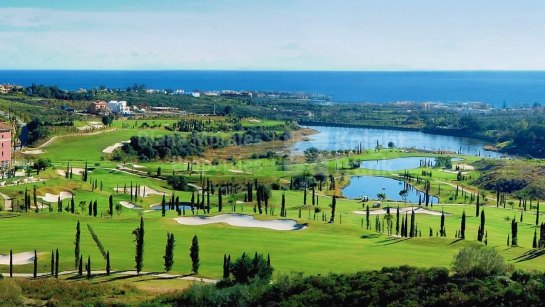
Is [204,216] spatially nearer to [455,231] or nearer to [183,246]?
[183,246]

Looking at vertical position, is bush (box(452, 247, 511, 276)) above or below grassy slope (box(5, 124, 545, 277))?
above

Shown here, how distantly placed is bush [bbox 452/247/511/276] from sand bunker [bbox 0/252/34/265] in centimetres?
3628

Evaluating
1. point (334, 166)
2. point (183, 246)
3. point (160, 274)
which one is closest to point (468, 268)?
point (160, 274)

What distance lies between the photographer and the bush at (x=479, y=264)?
4025cm

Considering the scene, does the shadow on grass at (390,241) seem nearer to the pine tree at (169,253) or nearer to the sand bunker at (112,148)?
the pine tree at (169,253)

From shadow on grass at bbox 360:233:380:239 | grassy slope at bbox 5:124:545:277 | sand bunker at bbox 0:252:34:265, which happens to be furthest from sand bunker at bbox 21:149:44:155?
shadow on grass at bbox 360:233:380:239

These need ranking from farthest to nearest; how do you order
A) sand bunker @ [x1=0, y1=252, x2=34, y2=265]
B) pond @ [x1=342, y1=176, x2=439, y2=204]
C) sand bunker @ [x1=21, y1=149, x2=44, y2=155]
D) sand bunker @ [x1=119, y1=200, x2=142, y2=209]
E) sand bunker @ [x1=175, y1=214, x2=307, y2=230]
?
sand bunker @ [x1=21, y1=149, x2=44, y2=155] → pond @ [x1=342, y1=176, x2=439, y2=204] → sand bunker @ [x1=119, y1=200, x2=142, y2=209] → sand bunker @ [x1=175, y1=214, x2=307, y2=230] → sand bunker @ [x1=0, y1=252, x2=34, y2=265]

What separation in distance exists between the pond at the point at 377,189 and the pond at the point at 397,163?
13.4 meters

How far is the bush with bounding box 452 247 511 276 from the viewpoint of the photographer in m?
40.2

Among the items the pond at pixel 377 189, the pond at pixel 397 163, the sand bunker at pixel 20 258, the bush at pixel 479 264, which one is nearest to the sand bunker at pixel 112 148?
the pond at pixel 377 189

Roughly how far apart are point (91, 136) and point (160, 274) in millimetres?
109183

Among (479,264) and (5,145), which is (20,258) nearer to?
(479,264)

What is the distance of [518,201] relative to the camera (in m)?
121

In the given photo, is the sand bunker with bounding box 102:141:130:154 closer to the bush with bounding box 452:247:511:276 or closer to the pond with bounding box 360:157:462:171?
the pond with bounding box 360:157:462:171
